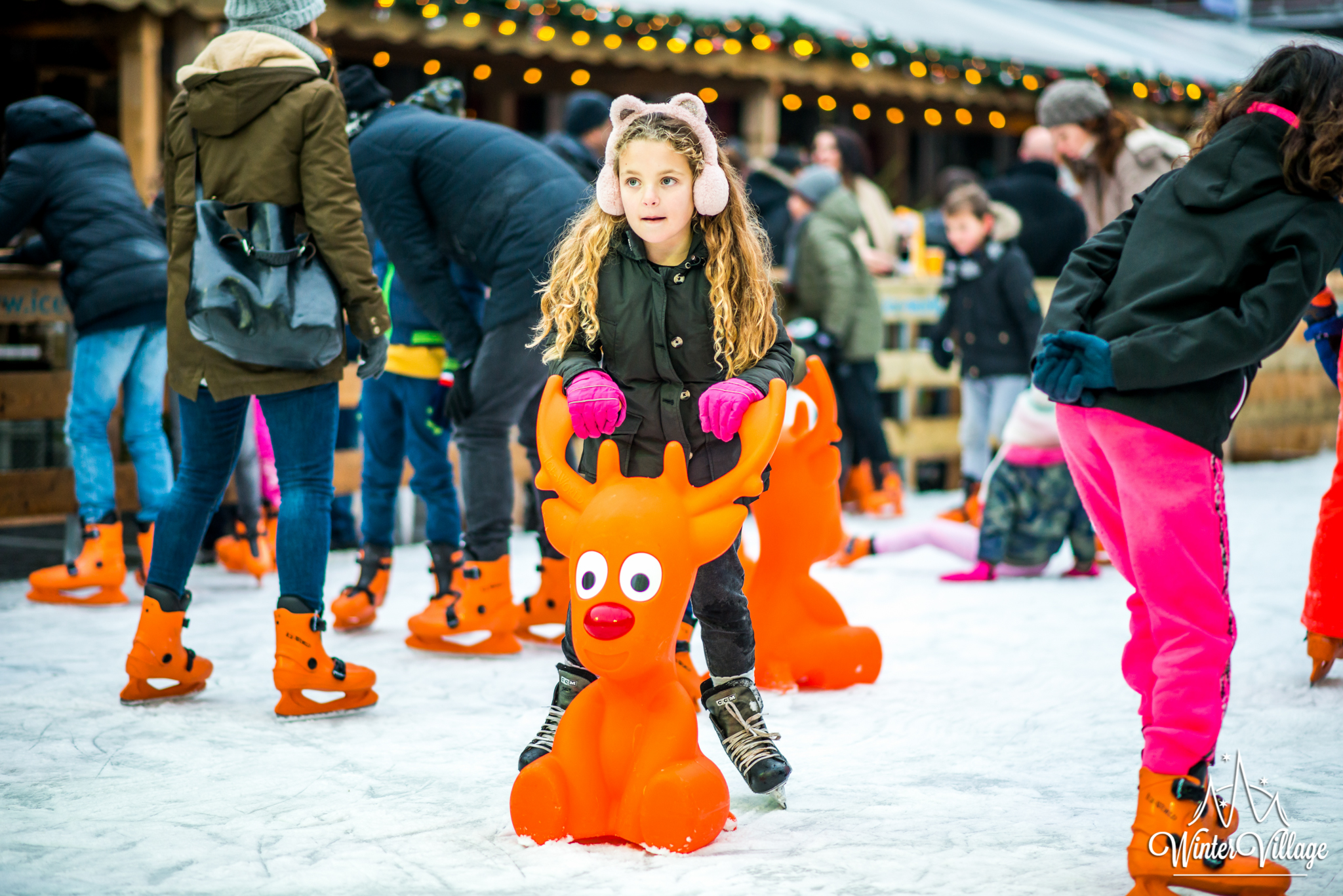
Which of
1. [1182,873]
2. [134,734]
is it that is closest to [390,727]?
[134,734]

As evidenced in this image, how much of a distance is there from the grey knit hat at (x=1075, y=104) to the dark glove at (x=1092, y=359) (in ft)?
10.7

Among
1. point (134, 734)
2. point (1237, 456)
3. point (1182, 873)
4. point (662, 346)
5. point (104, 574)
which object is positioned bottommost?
point (1237, 456)

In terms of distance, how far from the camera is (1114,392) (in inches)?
95.5

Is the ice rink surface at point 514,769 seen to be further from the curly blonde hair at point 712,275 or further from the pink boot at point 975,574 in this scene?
the curly blonde hair at point 712,275

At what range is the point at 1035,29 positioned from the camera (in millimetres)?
12195

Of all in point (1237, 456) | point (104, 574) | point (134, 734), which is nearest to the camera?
point (134, 734)

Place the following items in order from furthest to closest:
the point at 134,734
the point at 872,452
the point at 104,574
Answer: the point at 872,452, the point at 104,574, the point at 134,734

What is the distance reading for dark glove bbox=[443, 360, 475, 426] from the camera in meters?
3.98

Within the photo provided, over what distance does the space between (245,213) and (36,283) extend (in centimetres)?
256

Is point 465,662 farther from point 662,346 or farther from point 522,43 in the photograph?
point 522,43

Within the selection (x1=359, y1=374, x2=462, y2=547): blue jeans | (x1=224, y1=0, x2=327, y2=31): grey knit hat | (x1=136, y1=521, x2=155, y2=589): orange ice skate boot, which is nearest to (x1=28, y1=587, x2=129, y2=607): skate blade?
(x1=136, y1=521, x2=155, y2=589): orange ice skate boot

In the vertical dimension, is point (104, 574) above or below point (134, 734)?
below

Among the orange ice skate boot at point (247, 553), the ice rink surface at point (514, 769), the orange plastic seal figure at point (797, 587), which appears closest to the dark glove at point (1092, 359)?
the ice rink surface at point (514, 769)

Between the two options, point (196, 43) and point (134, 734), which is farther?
point (196, 43)
